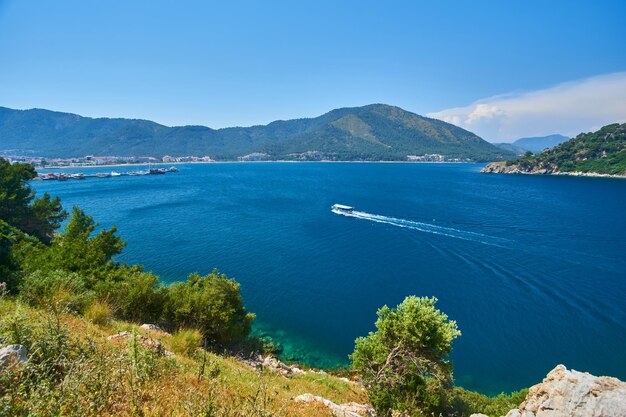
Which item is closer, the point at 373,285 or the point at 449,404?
the point at 449,404

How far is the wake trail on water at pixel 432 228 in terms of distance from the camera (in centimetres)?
5192

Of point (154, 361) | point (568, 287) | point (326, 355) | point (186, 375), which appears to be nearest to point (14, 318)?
point (154, 361)

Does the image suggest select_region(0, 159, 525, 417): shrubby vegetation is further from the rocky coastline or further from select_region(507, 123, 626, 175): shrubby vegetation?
select_region(507, 123, 626, 175): shrubby vegetation

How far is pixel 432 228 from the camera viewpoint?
196 ft

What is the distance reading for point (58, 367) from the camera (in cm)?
629

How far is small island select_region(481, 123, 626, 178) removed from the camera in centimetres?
14975

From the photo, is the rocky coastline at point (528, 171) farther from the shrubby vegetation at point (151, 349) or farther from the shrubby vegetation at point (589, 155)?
the shrubby vegetation at point (151, 349)

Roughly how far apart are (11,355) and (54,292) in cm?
985

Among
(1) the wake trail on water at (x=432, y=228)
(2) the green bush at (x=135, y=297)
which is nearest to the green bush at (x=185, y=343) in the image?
(2) the green bush at (x=135, y=297)

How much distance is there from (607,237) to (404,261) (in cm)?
3933

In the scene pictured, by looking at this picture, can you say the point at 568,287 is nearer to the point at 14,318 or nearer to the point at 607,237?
the point at 607,237

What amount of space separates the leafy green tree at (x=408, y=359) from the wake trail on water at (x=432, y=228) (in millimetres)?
40812

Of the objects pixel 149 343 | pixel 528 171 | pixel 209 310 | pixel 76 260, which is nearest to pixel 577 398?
pixel 149 343

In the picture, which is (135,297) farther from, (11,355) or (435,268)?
(435,268)
